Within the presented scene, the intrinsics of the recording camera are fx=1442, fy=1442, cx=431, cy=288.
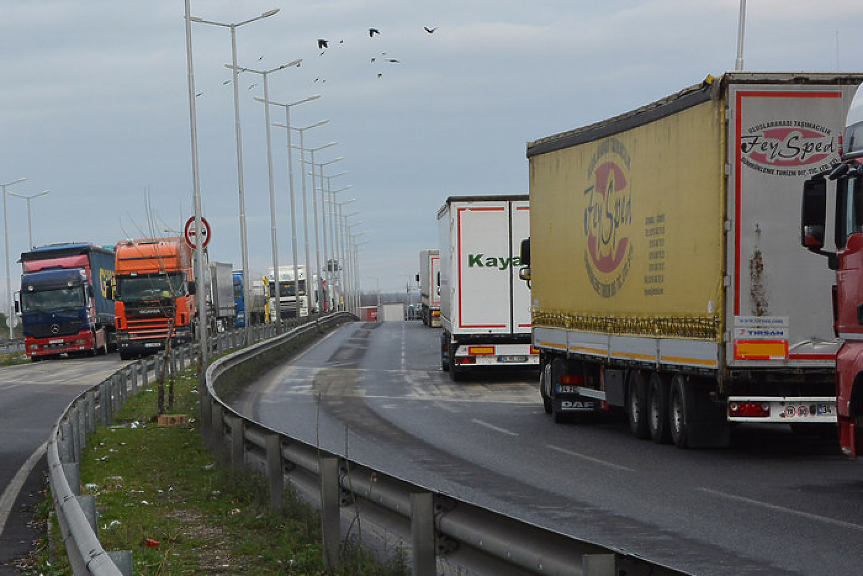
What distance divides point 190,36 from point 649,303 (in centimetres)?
2512

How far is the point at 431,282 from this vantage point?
72938 mm

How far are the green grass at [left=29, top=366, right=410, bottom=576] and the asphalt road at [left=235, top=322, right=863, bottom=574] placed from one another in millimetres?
928

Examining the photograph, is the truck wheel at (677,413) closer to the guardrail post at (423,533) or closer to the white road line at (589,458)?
the white road line at (589,458)

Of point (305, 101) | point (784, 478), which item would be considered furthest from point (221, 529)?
point (305, 101)

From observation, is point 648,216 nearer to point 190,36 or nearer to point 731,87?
point 731,87

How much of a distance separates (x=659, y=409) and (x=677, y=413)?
23.4 inches

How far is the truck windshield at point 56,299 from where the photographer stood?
57.1m

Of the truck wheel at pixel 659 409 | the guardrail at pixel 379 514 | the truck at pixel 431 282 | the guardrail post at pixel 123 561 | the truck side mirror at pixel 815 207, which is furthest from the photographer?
the truck at pixel 431 282

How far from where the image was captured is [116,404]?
2683 centimetres

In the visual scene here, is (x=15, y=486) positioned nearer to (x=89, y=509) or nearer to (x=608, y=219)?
(x=89, y=509)

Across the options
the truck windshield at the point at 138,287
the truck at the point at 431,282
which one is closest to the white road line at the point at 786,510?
the truck windshield at the point at 138,287

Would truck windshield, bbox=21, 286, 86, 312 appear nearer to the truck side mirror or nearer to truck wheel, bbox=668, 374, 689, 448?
truck wheel, bbox=668, 374, 689, 448

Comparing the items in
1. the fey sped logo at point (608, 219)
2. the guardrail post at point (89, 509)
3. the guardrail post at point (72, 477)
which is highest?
the fey sped logo at point (608, 219)

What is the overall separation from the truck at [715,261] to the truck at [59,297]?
39352 mm
